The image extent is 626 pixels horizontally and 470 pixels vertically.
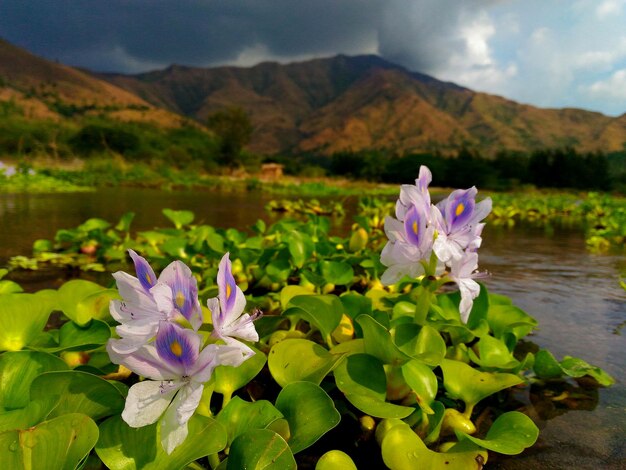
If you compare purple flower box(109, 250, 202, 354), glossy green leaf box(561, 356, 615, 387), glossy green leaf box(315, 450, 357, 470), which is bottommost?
glossy green leaf box(315, 450, 357, 470)

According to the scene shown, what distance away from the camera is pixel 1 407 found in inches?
26.0

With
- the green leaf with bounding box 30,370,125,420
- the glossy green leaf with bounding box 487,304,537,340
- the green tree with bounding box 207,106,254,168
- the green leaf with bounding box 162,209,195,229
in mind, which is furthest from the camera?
the green tree with bounding box 207,106,254,168

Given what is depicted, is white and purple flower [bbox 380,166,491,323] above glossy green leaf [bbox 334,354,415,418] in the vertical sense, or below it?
above

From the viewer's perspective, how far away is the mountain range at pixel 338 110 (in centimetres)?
9300

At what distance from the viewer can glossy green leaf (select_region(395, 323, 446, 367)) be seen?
82cm

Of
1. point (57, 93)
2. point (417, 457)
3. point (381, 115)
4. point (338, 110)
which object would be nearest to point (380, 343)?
point (417, 457)

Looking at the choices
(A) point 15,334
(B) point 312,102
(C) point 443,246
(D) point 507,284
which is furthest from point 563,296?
(B) point 312,102

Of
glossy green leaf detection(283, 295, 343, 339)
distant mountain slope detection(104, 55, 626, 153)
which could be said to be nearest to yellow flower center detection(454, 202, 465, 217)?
glossy green leaf detection(283, 295, 343, 339)

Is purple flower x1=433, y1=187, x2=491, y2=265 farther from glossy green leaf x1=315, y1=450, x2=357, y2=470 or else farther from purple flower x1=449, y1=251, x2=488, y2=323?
glossy green leaf x1=315, y1=450, x2=357, y2=470

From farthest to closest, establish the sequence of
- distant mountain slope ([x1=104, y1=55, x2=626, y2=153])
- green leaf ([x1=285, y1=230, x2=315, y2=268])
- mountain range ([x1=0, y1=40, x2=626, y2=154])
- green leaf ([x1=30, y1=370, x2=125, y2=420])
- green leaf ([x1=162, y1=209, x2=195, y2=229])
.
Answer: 1. distant mountain slope ([x1=104, y1=55, x2=626, y2=153])
2. mountain range ([x1=0, y1=40, x2=626, y2=154])
3. green leaf ([x1=162, y1=209, x2=195, y2=229])
4. green leaf ([x1=285, y1=230, x2=315, y2=268])
5. green leaf ([x1=30, y1=370, x2=125, y2=420])

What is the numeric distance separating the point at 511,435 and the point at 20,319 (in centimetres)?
93

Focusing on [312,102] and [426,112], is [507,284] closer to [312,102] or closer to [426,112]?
[426,112]

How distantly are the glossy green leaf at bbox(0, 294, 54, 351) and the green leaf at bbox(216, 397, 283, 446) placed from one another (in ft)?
1.48

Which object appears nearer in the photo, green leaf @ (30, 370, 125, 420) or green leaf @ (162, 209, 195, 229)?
green leaf @ (30, 370, 125, 420)
